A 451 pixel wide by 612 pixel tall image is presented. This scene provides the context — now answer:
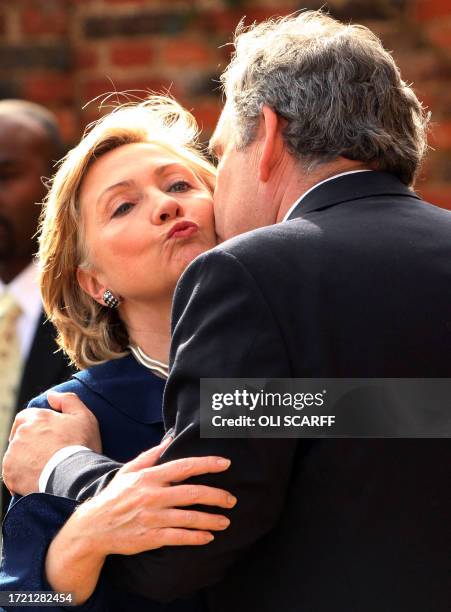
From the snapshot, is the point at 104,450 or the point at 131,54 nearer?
the point at 104,450

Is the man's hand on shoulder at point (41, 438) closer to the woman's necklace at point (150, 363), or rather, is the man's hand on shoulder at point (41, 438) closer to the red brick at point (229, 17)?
the woman's necklace at point (150, 363)

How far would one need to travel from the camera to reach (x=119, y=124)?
113 inches

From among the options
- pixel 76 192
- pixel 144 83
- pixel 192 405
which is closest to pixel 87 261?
pixel 76 192

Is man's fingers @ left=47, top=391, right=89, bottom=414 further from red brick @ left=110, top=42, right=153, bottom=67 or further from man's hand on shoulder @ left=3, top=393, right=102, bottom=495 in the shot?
red brick @ left=110, top=42, right=153, bottom=67

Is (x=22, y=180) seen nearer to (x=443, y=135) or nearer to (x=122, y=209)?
(x=443, y=135)

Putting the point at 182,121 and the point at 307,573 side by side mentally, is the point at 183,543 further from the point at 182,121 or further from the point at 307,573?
the point at 182,121

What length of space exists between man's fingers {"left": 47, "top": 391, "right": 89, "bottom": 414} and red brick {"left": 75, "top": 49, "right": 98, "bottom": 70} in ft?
7.31

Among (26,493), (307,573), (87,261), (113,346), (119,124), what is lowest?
(307,573)

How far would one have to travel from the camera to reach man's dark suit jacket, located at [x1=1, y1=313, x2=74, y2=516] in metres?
3.71

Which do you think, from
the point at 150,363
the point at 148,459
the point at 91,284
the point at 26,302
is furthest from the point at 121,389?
the point at 26,302

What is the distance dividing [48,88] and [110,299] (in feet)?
6.58

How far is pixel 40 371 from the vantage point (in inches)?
149

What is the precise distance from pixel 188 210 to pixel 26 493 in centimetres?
76

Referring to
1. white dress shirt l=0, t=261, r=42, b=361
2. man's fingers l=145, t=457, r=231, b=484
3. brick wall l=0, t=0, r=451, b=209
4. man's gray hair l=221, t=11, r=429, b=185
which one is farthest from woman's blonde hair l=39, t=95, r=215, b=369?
brick wall l=0, t=0, r=451, b=209
